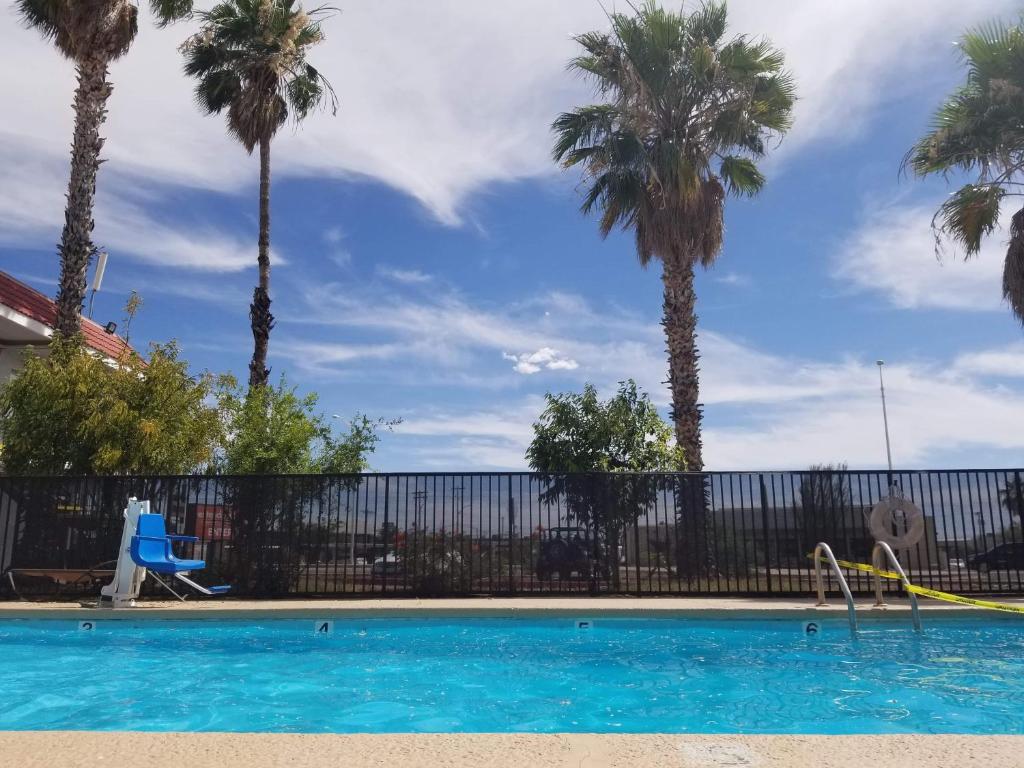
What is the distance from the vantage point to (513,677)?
6.42 meters

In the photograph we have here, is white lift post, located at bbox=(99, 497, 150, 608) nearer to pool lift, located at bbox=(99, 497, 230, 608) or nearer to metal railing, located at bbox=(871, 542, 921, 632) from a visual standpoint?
pool lift, located at bbox=(99, 497, 230, 608)

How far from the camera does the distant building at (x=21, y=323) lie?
1429 cm

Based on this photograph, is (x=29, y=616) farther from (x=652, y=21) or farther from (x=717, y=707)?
(x=652, y=21)

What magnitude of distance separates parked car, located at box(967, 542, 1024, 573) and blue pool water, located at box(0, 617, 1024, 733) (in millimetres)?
2165

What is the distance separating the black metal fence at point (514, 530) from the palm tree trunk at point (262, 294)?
4748 mm

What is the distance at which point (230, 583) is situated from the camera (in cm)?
1065

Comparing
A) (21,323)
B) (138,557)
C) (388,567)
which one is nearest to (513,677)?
(388,567)

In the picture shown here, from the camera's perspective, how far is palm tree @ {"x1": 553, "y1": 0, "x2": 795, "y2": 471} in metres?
14.9

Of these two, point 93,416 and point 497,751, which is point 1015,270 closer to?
point 497,751

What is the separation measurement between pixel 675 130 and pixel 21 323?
13.3 m

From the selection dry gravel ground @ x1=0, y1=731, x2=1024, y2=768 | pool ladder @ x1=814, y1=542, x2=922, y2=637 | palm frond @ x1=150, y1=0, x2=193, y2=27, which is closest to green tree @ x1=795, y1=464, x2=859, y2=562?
pool ladder @ x1=814, y1=542, x2=922, y2=637

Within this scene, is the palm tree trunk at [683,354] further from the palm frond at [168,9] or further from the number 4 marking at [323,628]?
the palm frond at [168,9]

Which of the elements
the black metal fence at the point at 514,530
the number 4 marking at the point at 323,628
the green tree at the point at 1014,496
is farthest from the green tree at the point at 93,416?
the green tree at the point at 1014,496

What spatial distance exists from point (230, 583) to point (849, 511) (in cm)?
881
